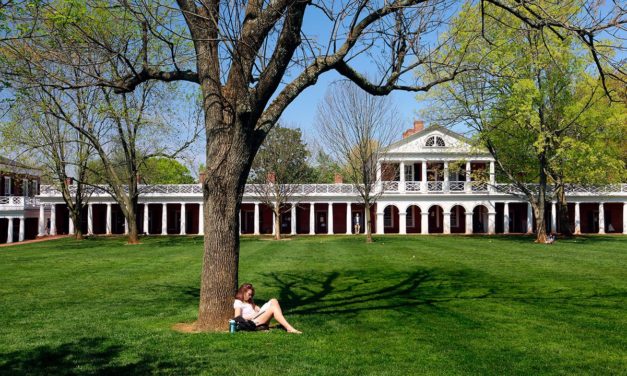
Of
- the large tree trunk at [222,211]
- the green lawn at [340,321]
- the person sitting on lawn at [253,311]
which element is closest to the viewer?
the green lawn at [340,321]

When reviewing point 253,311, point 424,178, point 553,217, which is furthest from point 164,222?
point 253,311

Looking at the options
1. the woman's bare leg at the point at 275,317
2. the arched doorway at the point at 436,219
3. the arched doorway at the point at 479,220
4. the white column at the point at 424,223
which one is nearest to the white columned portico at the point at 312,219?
the white column at the point at 424,223

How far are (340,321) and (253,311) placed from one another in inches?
62.7

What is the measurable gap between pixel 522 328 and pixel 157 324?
5657 mm

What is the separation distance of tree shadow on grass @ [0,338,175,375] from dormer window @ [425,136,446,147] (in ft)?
130

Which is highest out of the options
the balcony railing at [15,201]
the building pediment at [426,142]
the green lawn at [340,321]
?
the building pediment at [426,142]

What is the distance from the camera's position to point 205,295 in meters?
7.60

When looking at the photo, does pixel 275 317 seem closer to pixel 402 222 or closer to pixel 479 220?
pixel 402 222

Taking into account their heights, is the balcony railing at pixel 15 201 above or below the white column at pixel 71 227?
above

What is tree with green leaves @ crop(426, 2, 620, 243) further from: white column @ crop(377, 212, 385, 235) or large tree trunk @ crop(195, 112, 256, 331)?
large tree trunk @ crop(195, 112, 256, 331)

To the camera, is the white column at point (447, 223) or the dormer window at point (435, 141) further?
the dormer window at point (435, 141)

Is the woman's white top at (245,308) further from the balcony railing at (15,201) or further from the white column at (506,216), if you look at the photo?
the balcony railing at (15,201)

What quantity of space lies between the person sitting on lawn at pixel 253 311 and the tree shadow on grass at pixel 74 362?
1727mm

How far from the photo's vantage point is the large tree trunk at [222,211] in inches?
293
